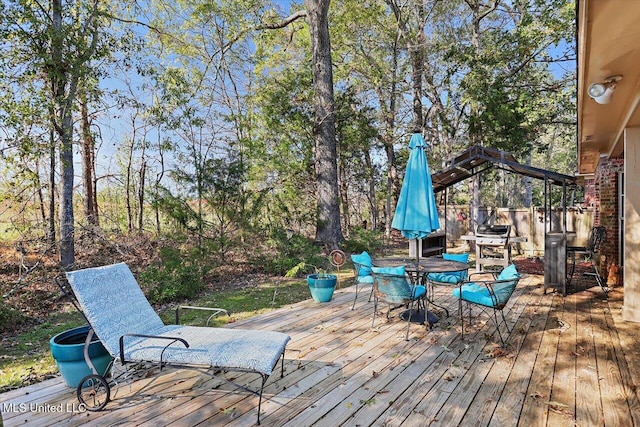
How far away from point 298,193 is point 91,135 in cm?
670

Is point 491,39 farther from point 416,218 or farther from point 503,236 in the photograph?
point 416,218

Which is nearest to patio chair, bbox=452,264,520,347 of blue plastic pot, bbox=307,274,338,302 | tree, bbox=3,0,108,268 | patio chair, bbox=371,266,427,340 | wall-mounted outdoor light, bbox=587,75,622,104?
patio chair, bbox=371,266,427,340

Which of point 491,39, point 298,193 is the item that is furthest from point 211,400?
point 491,39

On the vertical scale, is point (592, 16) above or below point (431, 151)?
below

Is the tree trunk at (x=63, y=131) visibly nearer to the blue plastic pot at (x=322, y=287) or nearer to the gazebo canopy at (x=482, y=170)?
the blue plastic pot at (x=322, y=287)

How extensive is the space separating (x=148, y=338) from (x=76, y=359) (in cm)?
54

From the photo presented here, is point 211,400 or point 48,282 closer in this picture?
Answer: point 211,400

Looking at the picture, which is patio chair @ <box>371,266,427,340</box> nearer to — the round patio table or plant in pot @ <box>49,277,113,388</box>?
the round patio table

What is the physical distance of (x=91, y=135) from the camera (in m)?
6.43

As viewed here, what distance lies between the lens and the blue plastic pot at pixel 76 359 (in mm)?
2781

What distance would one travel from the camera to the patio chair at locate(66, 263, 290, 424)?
2582 mm

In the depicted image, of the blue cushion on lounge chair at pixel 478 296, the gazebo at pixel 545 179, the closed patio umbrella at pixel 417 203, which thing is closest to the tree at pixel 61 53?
the closed patio umbrella at pixel 417 203

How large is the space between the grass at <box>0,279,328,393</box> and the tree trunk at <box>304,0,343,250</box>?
2231 mm

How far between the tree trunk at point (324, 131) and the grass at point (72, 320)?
223 centimetres
